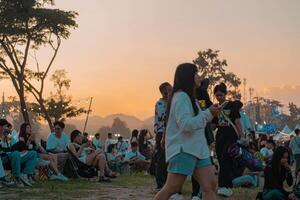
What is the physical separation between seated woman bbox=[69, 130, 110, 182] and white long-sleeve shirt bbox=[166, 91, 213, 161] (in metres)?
6.79

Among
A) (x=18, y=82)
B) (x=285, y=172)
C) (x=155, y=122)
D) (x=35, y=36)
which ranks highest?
(x=35, y=36)

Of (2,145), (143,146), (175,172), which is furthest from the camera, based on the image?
(143,146)

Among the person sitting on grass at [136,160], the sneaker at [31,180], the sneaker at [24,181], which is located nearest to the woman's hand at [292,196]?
the sneaker at [24,181]

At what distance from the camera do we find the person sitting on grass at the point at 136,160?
49.8 ft

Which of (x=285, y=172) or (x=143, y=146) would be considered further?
(x=143, y=146)

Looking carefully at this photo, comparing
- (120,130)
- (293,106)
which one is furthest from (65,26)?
(120,130)

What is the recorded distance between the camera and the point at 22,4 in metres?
26.2

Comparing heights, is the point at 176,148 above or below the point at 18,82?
below

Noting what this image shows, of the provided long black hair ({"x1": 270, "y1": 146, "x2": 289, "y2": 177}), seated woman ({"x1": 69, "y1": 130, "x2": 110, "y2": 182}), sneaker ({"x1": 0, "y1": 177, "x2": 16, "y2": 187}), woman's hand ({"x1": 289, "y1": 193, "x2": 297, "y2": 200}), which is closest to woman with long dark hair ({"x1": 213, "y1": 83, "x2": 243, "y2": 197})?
long black hair ({"x1": 270, "y1": 146, "x2": 289, "y2": 177})

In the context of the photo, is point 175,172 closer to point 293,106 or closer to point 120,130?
point 293,106

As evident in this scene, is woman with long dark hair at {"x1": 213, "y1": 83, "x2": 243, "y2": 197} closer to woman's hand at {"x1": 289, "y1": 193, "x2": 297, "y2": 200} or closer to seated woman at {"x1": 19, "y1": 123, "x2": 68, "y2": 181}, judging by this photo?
woman's hand at {"x1": 289, "y1": 193, "x2": 297, "y2": 200}

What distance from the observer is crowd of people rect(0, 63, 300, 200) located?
4.49 m

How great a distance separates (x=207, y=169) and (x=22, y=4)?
2323 cm

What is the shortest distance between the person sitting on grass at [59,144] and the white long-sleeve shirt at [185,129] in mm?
6988
